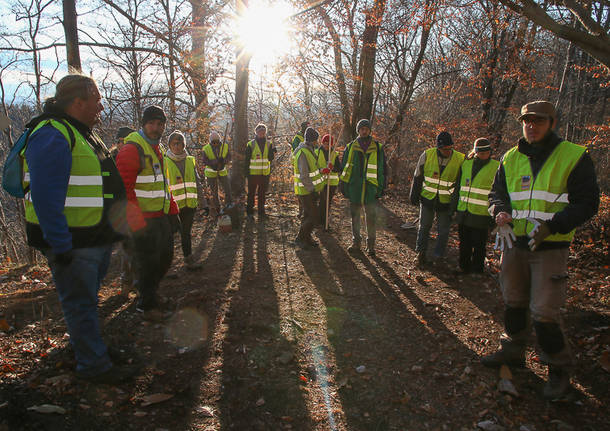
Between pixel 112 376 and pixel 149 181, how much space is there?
2.08 metres

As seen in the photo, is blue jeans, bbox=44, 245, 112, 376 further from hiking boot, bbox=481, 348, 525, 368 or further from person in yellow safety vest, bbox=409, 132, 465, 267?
person in yellow safety vest, bbox=409, 132, 465, 267

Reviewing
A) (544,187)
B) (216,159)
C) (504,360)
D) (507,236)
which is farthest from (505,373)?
(216,159)

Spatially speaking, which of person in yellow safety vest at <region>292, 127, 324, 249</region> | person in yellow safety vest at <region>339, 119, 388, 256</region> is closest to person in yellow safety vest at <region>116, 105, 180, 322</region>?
person in yellow safety vest at <region>292, 127, 324, 249</region>

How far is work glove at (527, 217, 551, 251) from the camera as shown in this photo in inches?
114

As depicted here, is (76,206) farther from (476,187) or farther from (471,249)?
(471,249)

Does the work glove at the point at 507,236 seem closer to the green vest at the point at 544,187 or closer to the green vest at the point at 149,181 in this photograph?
the green vest at the point at 544,187

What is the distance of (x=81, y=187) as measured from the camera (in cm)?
284

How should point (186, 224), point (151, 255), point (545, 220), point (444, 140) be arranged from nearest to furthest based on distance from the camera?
point (545, 220) < point (151, 255) < point (444, 140) < point (186, 224)

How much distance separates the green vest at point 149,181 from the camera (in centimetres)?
413

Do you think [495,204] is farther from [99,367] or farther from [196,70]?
[196,70]

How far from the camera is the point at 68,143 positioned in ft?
8.89

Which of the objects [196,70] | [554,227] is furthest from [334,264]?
[196,70]

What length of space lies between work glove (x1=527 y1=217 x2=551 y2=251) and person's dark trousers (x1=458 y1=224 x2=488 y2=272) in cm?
316

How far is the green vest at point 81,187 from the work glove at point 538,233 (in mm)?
3413
